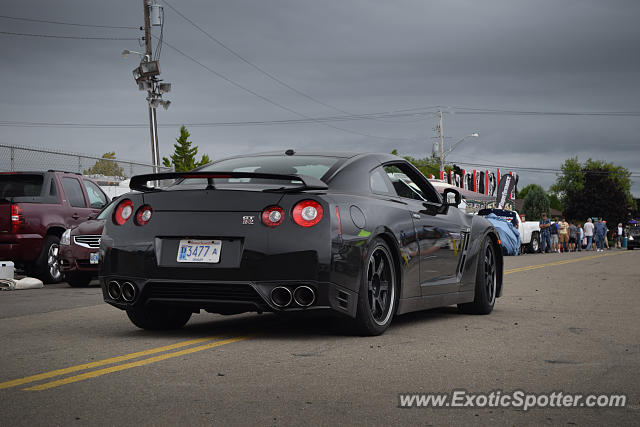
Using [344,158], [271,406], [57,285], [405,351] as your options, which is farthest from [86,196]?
[271,406]

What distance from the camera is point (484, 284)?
→ 8.68m

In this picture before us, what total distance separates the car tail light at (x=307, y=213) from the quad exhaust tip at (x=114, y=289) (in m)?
1.42

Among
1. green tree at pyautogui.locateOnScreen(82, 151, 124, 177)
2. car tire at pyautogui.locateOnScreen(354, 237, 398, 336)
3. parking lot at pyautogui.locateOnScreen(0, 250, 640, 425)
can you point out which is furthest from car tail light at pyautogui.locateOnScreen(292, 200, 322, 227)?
green tree at pyautogui.locateOnScreen(82, 151, 124, 177)

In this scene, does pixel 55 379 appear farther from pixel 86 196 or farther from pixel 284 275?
pixel 86 196

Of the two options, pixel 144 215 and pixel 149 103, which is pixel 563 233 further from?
pixel 144 215

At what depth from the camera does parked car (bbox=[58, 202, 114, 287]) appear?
14.2 meters

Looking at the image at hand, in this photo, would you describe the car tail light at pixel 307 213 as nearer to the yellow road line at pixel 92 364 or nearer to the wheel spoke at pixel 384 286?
the wheel spoke at pixel 384 286

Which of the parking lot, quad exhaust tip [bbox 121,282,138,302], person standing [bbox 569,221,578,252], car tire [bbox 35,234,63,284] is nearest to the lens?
the parking lot

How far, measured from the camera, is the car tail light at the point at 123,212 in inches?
260

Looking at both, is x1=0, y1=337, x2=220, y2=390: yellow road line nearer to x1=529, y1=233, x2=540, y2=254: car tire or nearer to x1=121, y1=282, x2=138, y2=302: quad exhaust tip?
x1=121, y1=282, x2=138, y2=302: quad exhaust tip

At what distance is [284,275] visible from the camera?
6.09m

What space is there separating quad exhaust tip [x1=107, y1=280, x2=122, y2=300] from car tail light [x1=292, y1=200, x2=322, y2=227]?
1425mm

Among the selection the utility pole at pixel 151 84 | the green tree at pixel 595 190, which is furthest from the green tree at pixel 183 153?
the utility pole at pixel 151 84

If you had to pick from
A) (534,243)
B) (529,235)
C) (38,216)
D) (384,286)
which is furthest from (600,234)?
(384,286)
